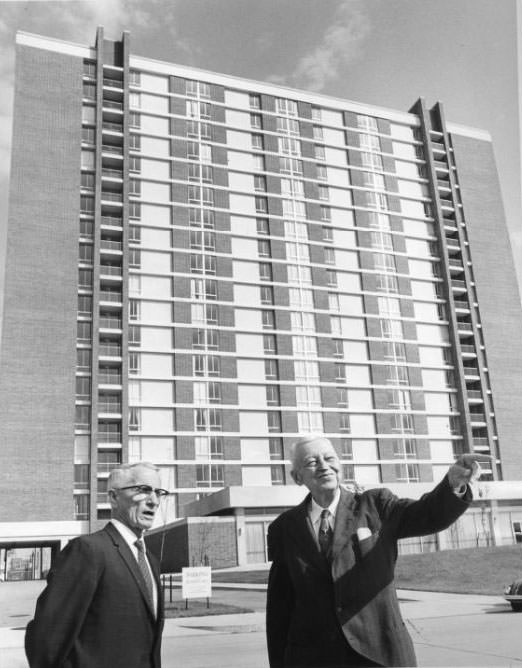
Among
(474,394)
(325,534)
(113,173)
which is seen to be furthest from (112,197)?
(325,534)

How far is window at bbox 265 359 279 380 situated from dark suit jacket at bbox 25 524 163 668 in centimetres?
5433

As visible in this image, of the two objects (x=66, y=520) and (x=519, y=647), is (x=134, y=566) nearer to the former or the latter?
(x=519, y=647)

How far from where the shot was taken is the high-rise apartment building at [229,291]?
51.8m

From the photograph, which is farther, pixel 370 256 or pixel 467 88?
pixel 370 256

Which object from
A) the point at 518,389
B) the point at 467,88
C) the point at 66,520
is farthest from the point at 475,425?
the point at 467,88

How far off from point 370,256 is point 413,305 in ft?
20.0

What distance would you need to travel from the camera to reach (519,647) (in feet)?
32.5

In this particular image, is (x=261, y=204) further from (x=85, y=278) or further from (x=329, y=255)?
(x=85, y=278)

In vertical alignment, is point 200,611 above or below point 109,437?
below

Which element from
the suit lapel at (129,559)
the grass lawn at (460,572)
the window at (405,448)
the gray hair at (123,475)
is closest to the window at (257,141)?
the window at (405,448)

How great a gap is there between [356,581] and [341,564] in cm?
10

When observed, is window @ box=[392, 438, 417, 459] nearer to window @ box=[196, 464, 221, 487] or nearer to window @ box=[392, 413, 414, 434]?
window @ box=[392, 413, 414, 434]

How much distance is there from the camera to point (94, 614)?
10.1 ft

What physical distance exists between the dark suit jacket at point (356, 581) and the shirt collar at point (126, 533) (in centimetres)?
79
